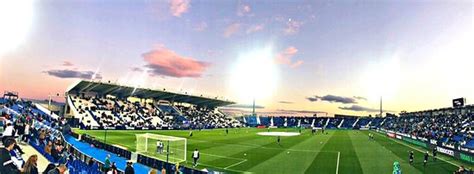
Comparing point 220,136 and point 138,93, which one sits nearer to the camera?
Answer: point 220,136

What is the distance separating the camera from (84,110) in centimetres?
4425

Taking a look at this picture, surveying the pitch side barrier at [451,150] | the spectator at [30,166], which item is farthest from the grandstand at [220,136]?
the spectator at [30,166]

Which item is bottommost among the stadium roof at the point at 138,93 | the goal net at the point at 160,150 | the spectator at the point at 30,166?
the goal net at the point at 160,150

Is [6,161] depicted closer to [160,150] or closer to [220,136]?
[160,150]

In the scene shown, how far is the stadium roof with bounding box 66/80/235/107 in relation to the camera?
1833 inches

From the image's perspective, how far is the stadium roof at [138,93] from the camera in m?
46.6

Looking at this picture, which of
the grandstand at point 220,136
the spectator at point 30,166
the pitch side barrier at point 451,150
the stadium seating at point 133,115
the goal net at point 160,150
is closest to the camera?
the spectator at point 30,166

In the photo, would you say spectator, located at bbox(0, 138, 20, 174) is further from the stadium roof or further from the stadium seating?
the stadium roof

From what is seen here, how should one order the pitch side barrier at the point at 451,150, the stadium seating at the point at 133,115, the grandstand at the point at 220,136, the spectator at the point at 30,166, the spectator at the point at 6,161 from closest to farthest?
the spectator at the point at 30,166 < the spectator at the point at 6,161 < the grandstand at the point at 220,136 < the pitch side barrier at the point at 451,150 < the stadium seating at the point at 133,115

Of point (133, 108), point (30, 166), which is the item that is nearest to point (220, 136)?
point (133, 108)

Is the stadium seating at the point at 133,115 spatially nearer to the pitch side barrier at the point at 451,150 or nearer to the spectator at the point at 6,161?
the pitch side barrier at the point at 451,150

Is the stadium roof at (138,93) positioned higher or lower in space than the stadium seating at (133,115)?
higher

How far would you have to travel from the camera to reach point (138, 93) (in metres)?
55.8

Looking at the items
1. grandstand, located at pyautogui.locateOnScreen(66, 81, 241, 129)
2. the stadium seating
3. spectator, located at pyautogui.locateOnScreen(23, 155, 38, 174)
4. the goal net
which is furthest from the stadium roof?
spectator, located at pyautogui.locateOnScreen(23, 155, 38, 174)
